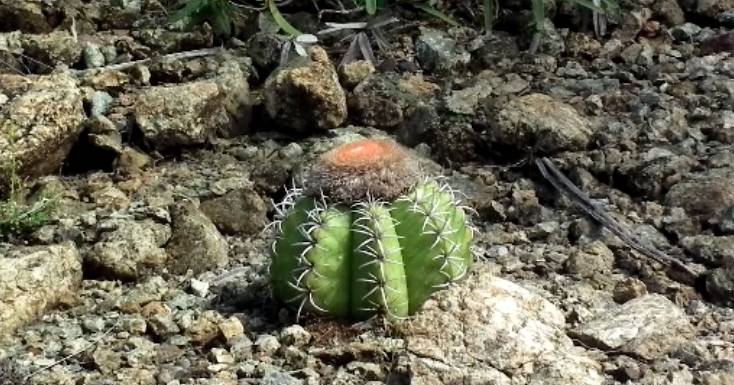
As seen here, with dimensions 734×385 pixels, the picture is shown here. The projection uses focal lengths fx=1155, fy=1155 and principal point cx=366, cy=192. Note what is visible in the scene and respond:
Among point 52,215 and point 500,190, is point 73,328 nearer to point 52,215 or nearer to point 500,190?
point 52,215

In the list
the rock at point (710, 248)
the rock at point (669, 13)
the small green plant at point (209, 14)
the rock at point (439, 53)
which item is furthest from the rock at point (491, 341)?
the rock at point (669, 13)

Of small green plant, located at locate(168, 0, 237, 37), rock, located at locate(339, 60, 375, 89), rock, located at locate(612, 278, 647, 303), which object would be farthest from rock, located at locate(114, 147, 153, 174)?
rock, located at locate(612, 278, 647, 303)

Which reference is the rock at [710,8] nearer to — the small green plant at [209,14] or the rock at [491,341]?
the small green plant at [209,14]

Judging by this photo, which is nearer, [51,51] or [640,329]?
[640,329]

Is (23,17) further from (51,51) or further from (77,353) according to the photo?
(77,353)

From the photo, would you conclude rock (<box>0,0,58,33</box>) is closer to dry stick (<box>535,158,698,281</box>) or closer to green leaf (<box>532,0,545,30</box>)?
green leaf (<box>532,0,545,30</box>)

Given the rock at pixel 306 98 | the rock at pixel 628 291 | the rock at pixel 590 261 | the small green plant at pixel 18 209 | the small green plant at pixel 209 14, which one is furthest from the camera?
the small green plant at pixel 209 14

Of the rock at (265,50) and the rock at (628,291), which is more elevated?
the rock at (265,50)

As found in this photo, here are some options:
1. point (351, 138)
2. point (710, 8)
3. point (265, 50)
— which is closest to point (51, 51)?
point (265, 50)
